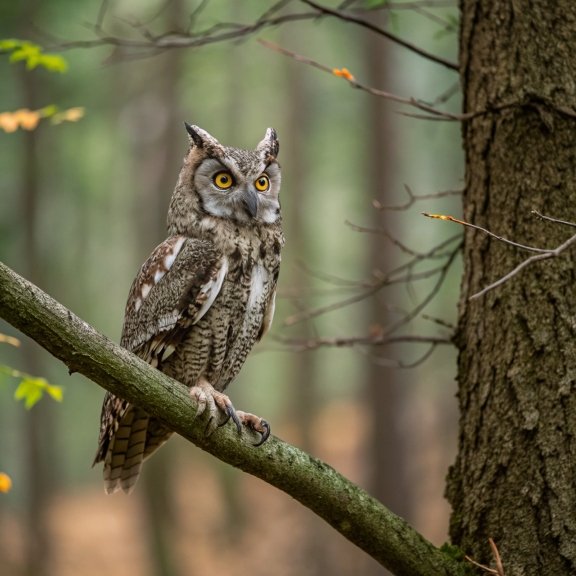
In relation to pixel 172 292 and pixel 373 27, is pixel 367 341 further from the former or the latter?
pixel 373 27

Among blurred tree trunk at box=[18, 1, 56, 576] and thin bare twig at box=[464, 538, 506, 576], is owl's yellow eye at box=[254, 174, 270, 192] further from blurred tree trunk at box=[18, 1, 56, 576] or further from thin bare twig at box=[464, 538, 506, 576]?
blurred tree trunk at box=[18, 1, 56, 576]

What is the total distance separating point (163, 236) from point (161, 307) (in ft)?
22.2

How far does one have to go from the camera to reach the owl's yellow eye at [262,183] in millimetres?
3984

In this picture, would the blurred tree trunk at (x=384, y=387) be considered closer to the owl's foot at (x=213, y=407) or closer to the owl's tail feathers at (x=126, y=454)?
the owl's tail feathers at (x=126, y=454)

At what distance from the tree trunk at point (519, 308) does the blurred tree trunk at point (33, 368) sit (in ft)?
26.8

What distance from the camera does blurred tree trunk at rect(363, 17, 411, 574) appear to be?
947cm

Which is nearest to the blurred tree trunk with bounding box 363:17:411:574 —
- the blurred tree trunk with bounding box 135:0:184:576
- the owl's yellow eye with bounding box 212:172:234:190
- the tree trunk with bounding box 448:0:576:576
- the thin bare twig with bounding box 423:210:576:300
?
the blurred tree trunk with bounding box 135:0:184:576

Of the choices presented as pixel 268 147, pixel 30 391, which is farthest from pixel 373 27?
pixel 30 391

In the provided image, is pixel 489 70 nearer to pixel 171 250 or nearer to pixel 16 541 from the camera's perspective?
pixel 171 250

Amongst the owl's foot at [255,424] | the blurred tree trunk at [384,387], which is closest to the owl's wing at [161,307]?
the owl's foot at [255,424]

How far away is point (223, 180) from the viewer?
3973mm

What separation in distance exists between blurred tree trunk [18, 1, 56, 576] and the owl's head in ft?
23.7

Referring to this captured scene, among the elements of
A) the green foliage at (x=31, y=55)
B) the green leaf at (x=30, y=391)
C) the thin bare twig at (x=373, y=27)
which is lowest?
the green leaf at (x=30, y=391)

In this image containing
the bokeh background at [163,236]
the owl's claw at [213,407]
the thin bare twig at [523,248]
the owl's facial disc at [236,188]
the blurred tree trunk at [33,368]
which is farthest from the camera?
the blurred tree trunk at [33,368]
